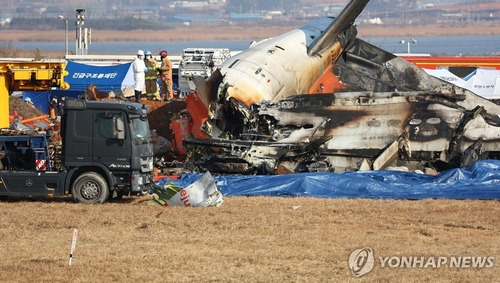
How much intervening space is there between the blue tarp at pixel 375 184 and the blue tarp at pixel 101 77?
17.0 metres

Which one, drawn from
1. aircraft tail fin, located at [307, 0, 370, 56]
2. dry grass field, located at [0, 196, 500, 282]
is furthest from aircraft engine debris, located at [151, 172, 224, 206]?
aircraft tail fin, located at [307, 0, 370, 56]

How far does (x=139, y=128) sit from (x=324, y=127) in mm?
5790

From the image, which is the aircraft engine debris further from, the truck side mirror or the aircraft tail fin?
the aircraft tail fin

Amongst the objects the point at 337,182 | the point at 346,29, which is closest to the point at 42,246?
the point at 337,182

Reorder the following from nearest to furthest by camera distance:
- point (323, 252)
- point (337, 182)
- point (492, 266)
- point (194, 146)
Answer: point (492, 266), point (323, 252), point (337, 182), point (194, 146)

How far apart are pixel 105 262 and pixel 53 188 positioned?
625cm

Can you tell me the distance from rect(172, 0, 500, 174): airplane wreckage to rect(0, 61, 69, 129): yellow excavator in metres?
3.49

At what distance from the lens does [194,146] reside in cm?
2467

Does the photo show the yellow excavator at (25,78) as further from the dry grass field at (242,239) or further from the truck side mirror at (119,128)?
the truck side mirror at (119,128)

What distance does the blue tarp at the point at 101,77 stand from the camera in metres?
39.8

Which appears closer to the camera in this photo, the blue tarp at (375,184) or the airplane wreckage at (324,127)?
the blue tarp at (375,184)

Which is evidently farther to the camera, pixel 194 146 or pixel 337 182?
pixel 194 146

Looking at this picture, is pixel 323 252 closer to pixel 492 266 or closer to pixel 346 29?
pixel 492 266

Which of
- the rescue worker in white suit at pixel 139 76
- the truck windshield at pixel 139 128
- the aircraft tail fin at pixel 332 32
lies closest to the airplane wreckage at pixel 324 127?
the aircraft tail fin at pixel 332 32
